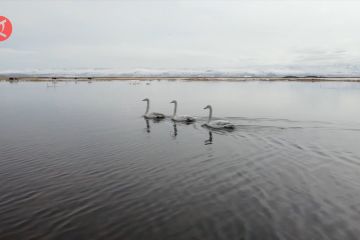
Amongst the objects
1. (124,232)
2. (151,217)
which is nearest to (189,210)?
(151,217)

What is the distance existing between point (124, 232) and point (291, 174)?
7.83m

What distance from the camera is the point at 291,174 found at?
13.1 metres

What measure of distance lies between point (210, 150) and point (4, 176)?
9.89 m

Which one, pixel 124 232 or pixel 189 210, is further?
pixel 189 210

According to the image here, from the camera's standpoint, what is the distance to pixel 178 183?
12.0m

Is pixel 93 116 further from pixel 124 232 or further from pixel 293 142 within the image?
pixel 124 232

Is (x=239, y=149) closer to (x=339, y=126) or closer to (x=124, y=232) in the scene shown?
(x=124, y=232)

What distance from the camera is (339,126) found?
24.2 meters

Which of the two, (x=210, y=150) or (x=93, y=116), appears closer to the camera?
(x=210, y=150)

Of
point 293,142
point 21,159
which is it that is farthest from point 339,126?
point 21,159

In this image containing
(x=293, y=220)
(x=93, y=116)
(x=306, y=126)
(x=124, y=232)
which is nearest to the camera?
(x=124, y=232)

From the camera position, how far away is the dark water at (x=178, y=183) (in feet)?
28.8

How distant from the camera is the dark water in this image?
8766 mm

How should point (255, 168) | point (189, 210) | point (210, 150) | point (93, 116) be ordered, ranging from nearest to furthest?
1. point (189, 210)
2. point (255, 168)
3. point (210, 150)
4. point (93, 116)
